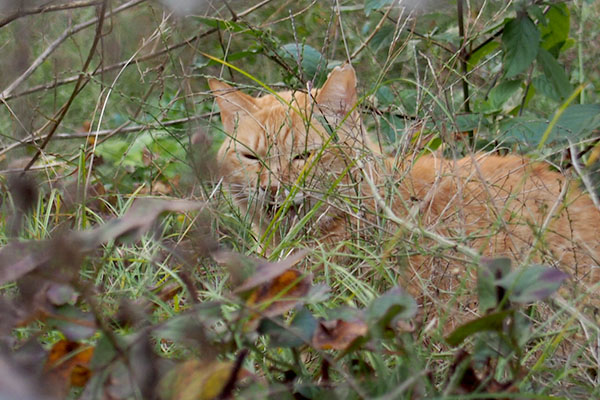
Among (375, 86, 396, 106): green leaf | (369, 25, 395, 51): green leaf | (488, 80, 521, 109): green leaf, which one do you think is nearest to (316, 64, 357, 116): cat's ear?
(375, 86, 396, 106): green leaf

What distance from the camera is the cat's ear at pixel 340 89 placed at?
6.07 feet

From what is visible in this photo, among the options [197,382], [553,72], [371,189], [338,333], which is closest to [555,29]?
[553,72]

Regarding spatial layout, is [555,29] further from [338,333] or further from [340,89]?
[338,333]

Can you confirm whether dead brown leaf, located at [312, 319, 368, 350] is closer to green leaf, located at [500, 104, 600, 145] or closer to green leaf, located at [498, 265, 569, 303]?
green leaf, located at [498, 265, 569, 303]

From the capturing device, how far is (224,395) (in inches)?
27.5

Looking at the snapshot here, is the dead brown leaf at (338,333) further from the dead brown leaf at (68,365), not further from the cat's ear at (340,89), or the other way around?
the cat's ear at (340,89)

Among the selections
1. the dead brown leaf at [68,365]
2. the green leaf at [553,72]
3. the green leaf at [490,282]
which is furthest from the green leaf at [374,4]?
the dead brown leaf at [68,365]

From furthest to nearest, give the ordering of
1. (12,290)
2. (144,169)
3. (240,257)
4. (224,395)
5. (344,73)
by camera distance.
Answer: (144,169)
(344,73)
(12,290)
(240,257)
(224,395)

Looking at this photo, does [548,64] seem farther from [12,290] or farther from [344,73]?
[12,290]

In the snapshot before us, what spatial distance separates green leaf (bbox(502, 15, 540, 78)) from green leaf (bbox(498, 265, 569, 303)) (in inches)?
52.9

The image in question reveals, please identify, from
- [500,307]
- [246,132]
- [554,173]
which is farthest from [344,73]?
[500,307]

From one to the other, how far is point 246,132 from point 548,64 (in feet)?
3.41

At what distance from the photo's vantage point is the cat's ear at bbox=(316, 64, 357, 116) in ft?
6.07

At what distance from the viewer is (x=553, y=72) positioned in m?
2.11
